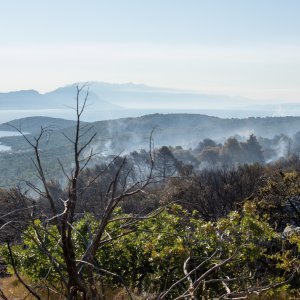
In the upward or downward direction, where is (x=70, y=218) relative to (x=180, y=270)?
upward

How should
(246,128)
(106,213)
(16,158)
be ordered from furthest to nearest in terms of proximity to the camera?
(246,128)
(16,158)
(106,213)

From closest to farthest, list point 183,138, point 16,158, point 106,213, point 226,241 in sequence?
1. point 106,213
2. point 226,241
3. point 16,158
4. point 183,138

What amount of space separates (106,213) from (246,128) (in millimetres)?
198536

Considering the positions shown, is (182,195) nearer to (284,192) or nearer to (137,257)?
(284,192)

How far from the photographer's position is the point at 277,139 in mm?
140875

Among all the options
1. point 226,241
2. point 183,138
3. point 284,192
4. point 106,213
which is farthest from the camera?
point 183,138

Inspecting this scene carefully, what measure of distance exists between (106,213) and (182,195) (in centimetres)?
1929

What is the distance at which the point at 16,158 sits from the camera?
11850 centimetres

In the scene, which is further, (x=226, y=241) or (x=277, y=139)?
(x=277, y=139)

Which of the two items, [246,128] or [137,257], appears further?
[246,128]

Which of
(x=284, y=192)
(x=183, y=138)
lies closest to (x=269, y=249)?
(x=284, y=192)

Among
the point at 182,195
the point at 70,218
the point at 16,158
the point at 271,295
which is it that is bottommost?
the point at 16,158

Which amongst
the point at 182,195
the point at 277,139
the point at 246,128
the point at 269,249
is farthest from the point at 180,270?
the point at 246,128

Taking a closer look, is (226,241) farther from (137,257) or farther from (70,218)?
(70,218)
